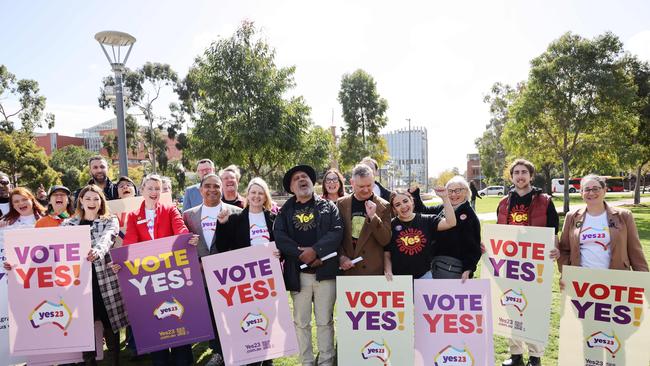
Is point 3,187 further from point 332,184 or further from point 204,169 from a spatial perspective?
point 332,184

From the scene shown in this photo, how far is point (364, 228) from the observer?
3.95 m

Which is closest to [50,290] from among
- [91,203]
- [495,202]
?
[91,203]

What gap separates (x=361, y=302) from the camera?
382 cm

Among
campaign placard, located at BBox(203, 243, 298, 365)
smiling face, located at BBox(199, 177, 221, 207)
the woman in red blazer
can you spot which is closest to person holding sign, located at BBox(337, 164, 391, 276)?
campaign placard, located at BBox(203, 243, 298, 365)

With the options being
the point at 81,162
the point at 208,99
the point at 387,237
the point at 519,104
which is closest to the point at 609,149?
the point at 519,104

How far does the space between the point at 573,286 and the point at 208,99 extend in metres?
13.7

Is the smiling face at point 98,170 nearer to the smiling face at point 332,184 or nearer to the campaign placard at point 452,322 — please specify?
the smiling face at point 332,184

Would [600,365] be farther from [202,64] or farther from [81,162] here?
[81,162]

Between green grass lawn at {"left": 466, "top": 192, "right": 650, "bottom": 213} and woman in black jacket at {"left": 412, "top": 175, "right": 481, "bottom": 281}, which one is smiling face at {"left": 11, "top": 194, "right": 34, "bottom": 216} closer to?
woman in black jacket at {"left": 412, "top": 175, "right": 481, "bottom": 281}

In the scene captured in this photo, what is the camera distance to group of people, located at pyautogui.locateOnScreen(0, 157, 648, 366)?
3926 mm

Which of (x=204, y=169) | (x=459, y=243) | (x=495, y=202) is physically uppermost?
(x=204, y=169)

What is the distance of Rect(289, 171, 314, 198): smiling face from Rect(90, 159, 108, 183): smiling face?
3.21 metres

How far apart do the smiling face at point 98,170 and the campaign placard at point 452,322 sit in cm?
463

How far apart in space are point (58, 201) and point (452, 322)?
4793mm
